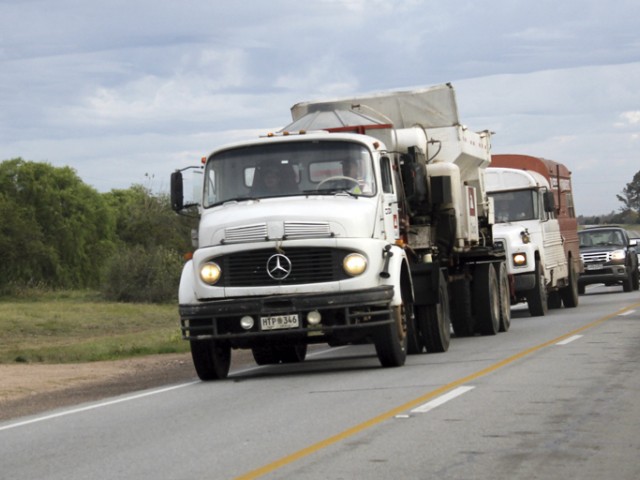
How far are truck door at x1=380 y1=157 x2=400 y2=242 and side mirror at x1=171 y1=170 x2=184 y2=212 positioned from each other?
8.26ft

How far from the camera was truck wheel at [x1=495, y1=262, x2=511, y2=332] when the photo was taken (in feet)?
76.1

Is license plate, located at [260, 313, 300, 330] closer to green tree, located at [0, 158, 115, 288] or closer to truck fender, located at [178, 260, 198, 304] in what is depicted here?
truck fender, located at [178, 260, 198, 304]

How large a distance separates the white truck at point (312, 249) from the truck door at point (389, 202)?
0.02 m

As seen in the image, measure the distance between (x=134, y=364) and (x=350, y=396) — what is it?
9.11 metres

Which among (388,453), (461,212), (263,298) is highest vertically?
(461,212)

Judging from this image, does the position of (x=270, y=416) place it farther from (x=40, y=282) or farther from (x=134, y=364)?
(x=40, y=282)

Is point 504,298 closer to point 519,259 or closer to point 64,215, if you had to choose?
point 519,259

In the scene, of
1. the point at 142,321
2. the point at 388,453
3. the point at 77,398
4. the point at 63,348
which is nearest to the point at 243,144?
the point at 77,398

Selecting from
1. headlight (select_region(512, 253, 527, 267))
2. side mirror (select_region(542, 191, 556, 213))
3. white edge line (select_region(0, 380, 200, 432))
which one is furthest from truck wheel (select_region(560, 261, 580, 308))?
white edge line (select_region(0, 380, 200, 432))

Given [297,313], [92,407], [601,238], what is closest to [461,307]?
[297,313]

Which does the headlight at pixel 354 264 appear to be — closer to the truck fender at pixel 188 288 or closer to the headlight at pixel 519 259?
the truck fender at pixel 188 288

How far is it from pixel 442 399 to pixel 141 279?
3950cm

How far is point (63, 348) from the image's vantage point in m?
27.1

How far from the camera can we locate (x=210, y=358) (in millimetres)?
16125
